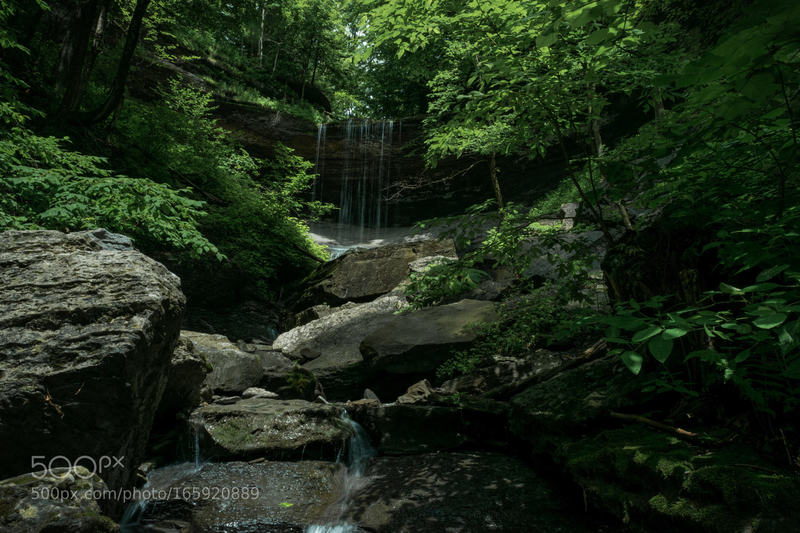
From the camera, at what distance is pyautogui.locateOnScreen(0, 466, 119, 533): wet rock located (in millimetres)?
2061

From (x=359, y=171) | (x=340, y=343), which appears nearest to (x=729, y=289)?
(x=340, y=343)

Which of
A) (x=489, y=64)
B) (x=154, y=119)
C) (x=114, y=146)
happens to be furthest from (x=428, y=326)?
(x=154, y=119)

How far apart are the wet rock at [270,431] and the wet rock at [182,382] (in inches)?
7.9

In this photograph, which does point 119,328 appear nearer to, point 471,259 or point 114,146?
point 471,259

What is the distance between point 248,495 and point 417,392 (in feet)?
9.90

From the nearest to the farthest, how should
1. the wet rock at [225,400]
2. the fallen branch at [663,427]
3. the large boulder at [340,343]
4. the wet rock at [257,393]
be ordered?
the fallen branch at [663,427] < the wet rock at [225,400] < the wet rock at [257,393] < the large boulder at [340,343]

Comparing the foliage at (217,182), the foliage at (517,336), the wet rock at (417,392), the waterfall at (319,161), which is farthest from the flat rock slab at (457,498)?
the waterfall at (319,161)

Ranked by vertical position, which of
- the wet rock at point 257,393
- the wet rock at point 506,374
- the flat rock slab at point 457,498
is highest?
the wet rock at point 506,374

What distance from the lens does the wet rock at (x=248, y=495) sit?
355 cm

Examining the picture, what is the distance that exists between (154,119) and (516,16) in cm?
1046

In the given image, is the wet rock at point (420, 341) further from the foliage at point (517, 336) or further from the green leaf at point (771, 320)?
the green leaf at point (771, 320)

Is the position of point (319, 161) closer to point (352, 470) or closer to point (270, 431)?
point (270, 431)

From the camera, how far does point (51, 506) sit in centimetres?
216

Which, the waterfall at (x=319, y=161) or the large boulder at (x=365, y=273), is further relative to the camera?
the waterfall at (x=319, y=161)
